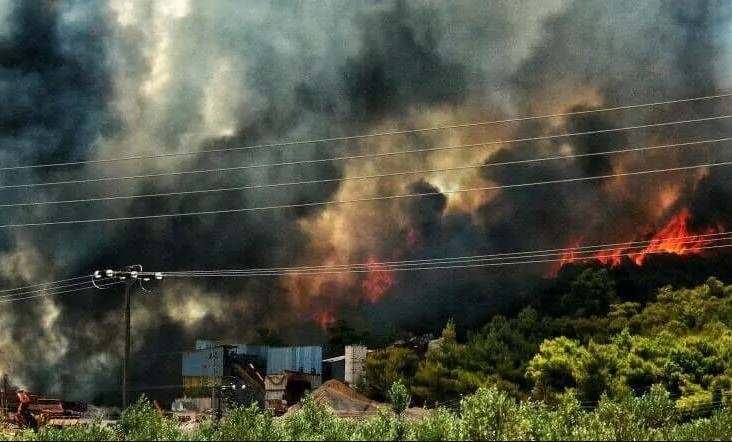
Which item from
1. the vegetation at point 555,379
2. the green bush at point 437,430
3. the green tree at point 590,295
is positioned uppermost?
the green tree at point 590,295

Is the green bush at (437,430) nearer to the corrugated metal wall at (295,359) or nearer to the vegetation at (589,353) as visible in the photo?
the vegetation at (589,353)

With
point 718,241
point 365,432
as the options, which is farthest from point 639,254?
point 365,432

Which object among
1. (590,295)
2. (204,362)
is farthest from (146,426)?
(590,295)

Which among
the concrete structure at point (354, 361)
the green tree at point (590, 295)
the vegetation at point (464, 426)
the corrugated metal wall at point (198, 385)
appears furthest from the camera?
the concrete structure at point (354, 361)

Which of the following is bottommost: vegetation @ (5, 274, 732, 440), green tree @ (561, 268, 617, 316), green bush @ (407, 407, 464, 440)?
green bush @ (407, 407, 464, 440)

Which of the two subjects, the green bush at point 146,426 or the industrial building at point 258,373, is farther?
the industrial building at point 258,373

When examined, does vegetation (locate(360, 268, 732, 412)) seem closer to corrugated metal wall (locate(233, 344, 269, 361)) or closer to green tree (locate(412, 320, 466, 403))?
green tree (locate(412, 320, 466, 403))

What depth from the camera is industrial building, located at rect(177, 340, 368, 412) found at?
107m

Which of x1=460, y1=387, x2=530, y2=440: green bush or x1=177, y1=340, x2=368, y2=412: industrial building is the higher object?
x1=177, y1=340, x2=368, y2=412: industrial building

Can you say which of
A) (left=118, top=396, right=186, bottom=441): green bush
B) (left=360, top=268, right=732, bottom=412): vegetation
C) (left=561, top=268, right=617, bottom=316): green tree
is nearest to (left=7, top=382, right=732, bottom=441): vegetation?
(left=118, top=396, right=186, bottom=441): green bush

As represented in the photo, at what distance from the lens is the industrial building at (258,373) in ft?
352

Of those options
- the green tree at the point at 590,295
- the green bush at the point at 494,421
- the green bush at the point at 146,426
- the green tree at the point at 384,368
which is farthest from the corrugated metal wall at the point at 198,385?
the green bush at the point at 494,421

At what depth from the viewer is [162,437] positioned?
45750mm

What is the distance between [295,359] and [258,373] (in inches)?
175
